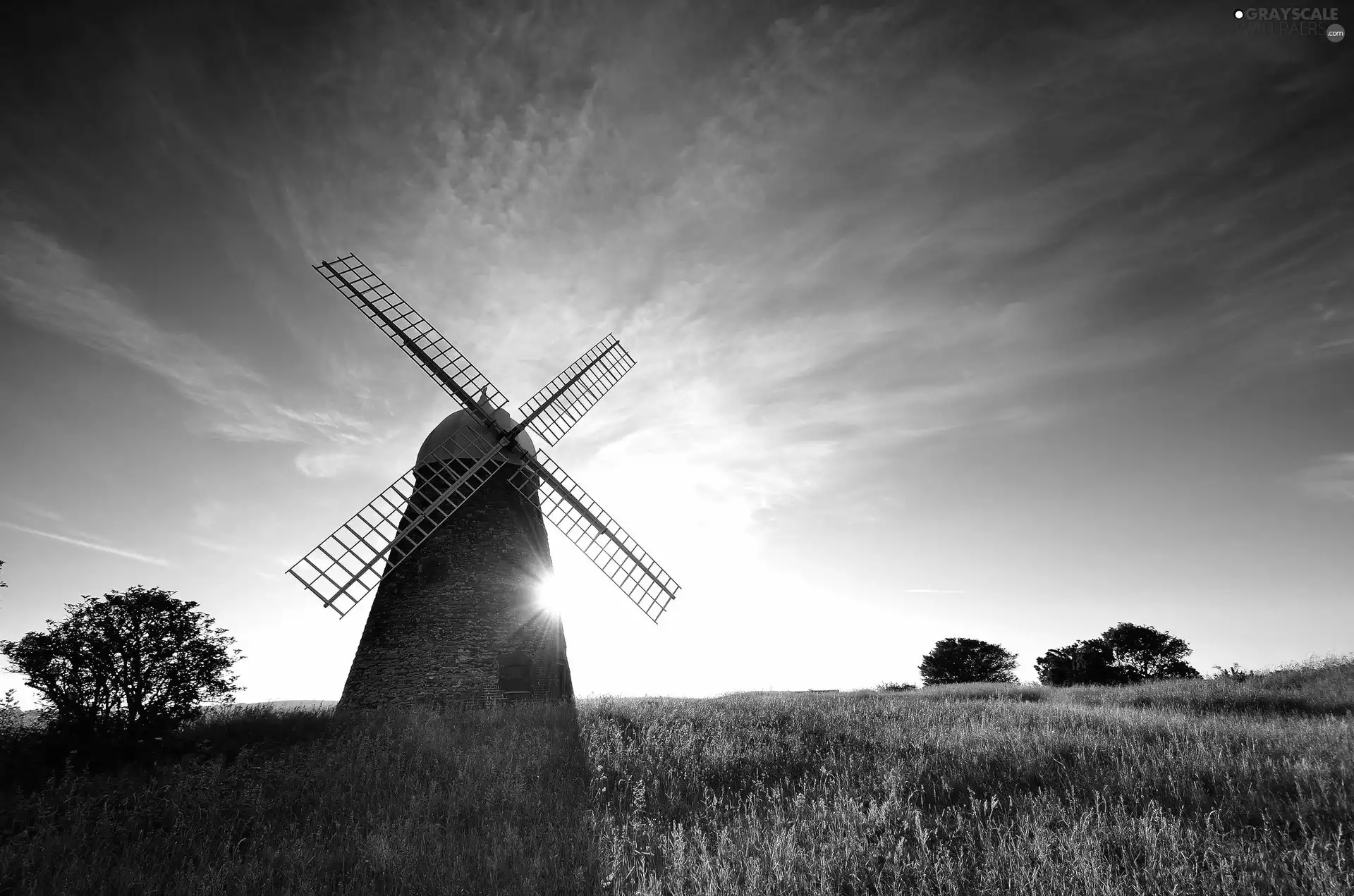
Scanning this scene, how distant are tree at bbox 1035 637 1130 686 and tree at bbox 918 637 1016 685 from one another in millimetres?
2567

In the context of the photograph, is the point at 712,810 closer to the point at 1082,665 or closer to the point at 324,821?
the point at 324,821

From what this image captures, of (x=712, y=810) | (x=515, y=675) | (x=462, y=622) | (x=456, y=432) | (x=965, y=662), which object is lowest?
(x=965, y=662)

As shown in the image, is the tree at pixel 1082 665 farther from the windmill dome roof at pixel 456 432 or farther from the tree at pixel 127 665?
the tree at pixel 127 665

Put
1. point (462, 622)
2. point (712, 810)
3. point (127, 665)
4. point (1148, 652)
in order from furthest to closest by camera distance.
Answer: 1. point (1148, 652)
2. point (462, 622)
3. point (127, 665)
4. point (712, 810)

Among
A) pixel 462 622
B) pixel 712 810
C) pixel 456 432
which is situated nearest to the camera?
pixel 712 810

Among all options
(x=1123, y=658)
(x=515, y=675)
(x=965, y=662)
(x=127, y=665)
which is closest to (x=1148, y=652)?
(x=1123, y=658)

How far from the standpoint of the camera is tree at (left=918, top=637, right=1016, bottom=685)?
40969 mm

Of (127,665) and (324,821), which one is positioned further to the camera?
(127,665)

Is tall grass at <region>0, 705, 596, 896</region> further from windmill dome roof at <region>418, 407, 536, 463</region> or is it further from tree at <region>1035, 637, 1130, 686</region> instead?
tree at <region>1035, 637, 1130, 686</region>

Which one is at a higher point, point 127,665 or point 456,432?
point 456,432

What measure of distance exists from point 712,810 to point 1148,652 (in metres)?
43.5

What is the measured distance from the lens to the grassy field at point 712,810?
4.42m

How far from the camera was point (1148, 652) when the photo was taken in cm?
3681

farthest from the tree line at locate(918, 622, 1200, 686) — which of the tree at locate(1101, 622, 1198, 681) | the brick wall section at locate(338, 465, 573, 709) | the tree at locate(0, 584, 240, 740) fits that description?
the tree at locate(0, 584, 240, 740)
